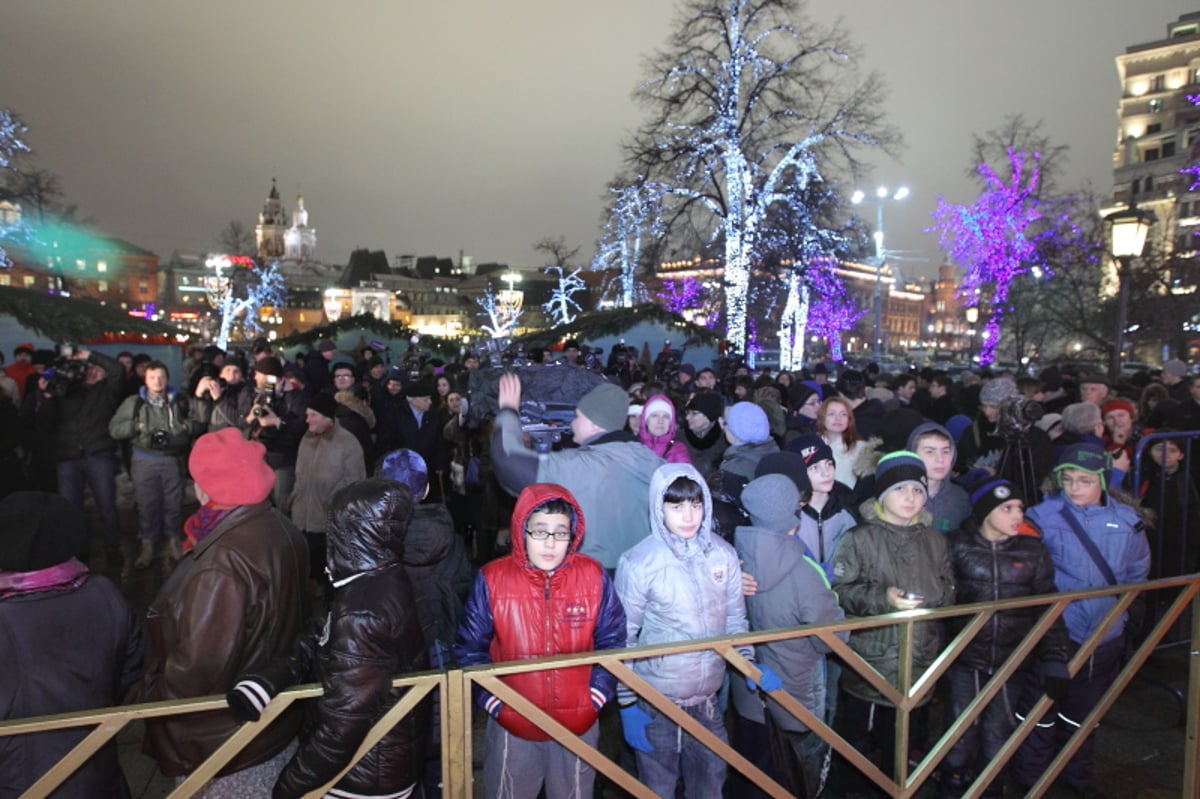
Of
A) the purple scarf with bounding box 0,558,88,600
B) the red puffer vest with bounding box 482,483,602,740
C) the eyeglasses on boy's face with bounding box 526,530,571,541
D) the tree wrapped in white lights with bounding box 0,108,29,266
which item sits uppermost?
the tree wrapped in white lights with bounding box 0,108,29,266

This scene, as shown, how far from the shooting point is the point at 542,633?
106 inches

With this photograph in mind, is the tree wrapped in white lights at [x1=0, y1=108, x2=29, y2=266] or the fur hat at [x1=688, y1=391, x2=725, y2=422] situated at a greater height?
Result: the tree wrapped in white lights at [x1=0, y1=108, x2=29, y2=266]

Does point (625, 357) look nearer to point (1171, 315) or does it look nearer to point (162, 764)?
point (162, 764)

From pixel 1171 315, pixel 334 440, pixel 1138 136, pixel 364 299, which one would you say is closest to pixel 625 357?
pixel 334 440

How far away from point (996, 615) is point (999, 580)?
0.18 meters

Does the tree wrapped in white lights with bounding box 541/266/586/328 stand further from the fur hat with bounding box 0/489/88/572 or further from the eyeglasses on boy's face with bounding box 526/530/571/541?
the fur hat with bounding box 0/489/88/572

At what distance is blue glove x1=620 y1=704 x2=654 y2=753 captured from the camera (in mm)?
2982

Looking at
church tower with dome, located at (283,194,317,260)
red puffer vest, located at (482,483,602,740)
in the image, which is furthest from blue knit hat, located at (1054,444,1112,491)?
church tower with dome, located at (283,194,317,260)

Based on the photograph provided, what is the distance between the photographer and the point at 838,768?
3.74 m

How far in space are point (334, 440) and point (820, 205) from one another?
1962 centimetres

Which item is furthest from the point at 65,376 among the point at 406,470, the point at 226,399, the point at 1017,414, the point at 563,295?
the point at 563,295

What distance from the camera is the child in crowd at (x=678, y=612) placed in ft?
9.70

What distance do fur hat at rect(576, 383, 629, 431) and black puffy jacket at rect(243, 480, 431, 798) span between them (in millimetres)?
1366

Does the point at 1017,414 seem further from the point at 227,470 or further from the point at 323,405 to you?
the point at 323,405
